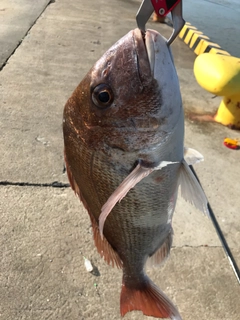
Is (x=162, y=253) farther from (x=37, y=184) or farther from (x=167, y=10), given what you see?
(x=37, y=184)

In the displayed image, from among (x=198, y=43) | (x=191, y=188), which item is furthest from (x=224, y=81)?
(x=198, y=43)

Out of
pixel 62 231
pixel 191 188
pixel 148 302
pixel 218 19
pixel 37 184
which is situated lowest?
pixel 218 19

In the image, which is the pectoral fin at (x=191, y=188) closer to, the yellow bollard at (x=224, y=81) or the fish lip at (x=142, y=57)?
the fish lip at (x=142, y=57)

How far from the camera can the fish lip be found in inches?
43.1

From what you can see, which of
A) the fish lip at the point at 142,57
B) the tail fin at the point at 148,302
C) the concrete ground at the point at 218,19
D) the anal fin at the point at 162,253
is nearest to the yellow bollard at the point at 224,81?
the anal fin at the point at 162,253

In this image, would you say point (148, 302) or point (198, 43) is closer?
point (148, 302)

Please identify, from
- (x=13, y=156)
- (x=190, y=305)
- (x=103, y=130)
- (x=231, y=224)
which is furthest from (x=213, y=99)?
(x=103, y=130)

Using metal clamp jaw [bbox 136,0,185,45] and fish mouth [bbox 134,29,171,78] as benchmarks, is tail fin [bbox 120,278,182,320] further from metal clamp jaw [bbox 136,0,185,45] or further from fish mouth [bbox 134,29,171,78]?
metal clamp jaw [bbox 136,0,185,45]

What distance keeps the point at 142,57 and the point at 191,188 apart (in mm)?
490

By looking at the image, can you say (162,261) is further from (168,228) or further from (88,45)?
(88,45)

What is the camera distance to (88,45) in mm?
6332

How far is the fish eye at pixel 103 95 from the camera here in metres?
1.15

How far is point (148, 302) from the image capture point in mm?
1581

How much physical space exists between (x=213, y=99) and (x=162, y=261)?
380cm
